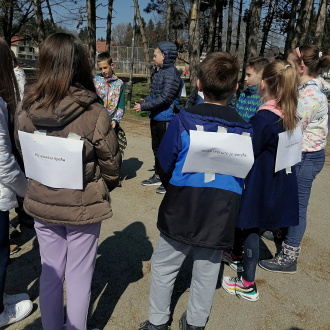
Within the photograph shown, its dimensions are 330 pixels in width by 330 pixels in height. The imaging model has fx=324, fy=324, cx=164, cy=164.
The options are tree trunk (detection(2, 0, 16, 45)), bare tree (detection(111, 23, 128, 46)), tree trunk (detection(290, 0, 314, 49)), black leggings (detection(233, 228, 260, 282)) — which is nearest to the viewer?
black leggings (detection(233, 228, 260, 282))

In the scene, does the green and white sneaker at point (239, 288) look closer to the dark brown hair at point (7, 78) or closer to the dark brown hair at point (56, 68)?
the dark brown hair at point (56, 68)

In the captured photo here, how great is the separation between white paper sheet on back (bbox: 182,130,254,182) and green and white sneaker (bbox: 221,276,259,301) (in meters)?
1.20

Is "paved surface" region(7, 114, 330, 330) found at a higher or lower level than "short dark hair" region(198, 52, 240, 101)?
lower

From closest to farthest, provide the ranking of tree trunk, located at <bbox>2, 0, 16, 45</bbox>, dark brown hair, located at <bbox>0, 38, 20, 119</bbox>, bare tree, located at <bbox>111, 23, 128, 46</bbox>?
dark brown hair, located at <bbox>0, 38, 20, 119</bbox>
tree trunk, located at <bbox>2, 0, 16, 45</bbox>
bare tree, located at <bbox>111, 23, 128, 46</bbox>

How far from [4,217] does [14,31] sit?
2457 centimetres

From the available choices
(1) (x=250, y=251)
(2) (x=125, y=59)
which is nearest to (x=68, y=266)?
(1) (x=250, y=251)

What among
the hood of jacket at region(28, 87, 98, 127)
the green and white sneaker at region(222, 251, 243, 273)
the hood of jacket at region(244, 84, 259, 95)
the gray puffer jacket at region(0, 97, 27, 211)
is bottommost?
the green and white sneaker at region(222, 251, 243, 273)

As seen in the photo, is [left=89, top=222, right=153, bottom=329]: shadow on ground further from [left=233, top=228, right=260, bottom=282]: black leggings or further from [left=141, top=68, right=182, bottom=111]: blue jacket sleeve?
[left=141, top=68, right=182, bottom=111]: blue jacket sleeve

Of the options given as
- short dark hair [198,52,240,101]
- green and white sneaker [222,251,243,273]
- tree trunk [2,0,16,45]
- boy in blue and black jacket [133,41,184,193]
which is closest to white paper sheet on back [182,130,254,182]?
short dark hair [198,52,240,101]

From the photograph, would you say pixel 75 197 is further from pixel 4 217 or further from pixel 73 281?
pixel 4 217

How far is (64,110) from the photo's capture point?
5.11 feet

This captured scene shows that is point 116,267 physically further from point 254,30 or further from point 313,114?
point 254,30

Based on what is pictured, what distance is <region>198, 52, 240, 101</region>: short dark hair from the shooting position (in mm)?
1779

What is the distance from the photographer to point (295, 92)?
7.14 feet
